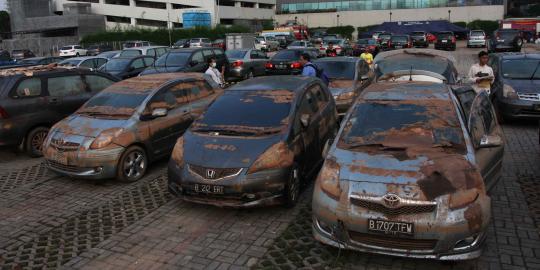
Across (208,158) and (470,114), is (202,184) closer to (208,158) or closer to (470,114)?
(208,158)

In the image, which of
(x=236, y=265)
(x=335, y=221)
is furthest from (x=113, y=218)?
(x=335, y=221)

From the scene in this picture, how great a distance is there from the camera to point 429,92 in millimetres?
6129

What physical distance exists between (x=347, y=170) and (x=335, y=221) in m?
0.55

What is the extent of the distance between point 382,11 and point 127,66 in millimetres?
73848

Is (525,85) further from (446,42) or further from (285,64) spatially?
(446,42)

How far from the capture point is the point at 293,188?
6.29 meters

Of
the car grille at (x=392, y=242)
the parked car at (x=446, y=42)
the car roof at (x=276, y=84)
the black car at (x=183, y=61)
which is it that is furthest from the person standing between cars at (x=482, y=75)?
the parked car at (x=446, y=42)

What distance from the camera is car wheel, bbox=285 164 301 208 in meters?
6.11

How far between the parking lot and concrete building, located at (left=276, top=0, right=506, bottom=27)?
79229mm

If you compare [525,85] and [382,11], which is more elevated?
[382,11]

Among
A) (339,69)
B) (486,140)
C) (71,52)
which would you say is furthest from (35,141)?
(71,52)

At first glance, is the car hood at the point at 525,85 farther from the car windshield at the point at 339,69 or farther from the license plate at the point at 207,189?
the license plate at the point at 207,189

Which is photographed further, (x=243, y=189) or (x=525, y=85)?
(x=525, y=85)

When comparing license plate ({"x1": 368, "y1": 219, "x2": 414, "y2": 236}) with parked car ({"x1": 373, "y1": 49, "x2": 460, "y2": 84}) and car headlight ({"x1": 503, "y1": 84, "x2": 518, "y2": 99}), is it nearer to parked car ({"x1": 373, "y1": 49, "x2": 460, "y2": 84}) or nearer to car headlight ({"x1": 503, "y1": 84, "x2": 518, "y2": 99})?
parked car ({"x1": 373, "y1": 49, "x2": 460, "y2": 84})
